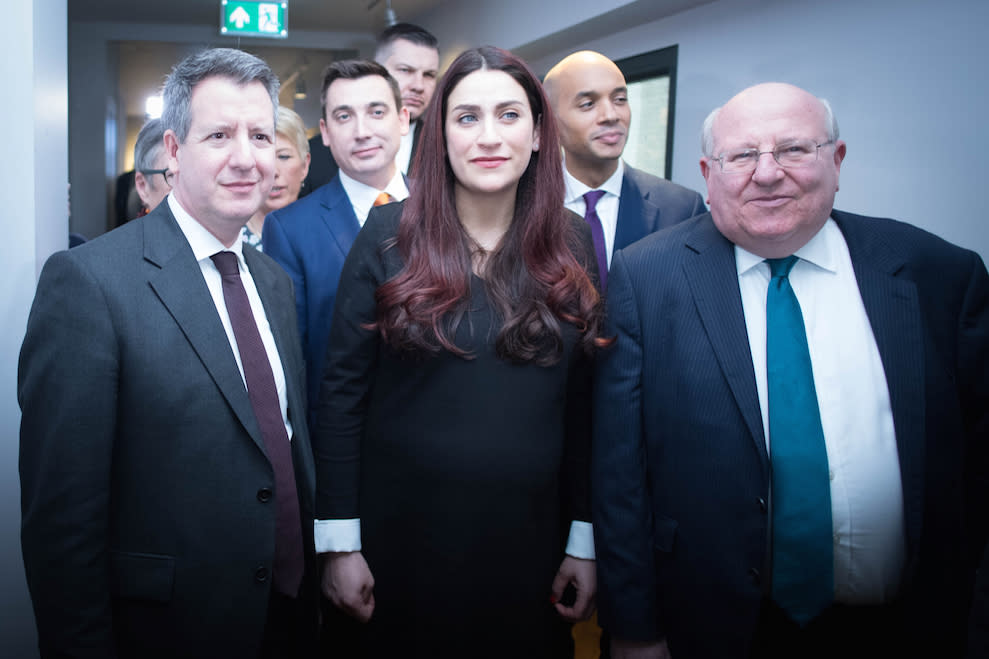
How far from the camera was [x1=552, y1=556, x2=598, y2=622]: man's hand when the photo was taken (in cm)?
166

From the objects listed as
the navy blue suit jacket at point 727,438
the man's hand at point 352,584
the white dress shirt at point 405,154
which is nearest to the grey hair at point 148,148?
the white dress shirt at point 405,154

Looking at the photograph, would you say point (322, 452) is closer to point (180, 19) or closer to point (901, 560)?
point (901, 560)

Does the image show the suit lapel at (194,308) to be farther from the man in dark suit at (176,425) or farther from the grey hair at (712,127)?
the grey hair at (712,127)

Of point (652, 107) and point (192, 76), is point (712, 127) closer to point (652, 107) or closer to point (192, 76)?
point (192, 76)

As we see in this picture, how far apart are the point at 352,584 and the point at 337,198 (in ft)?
4.39

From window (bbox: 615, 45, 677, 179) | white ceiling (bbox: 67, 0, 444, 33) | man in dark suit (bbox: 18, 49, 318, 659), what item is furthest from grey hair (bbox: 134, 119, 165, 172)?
white ceiling (bbox: 67, 0, 444, 33)

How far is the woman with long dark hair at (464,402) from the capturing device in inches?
62.2

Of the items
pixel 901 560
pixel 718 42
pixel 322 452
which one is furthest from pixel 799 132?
pixel 718 42

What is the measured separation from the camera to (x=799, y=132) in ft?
5.02

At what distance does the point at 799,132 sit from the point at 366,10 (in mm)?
6812

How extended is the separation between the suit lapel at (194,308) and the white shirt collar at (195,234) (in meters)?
0.04

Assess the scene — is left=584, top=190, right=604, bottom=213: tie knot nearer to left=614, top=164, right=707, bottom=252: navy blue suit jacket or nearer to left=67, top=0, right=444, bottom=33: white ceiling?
left=614, top=164, right=707, bottom=252: navy blue suit jacket

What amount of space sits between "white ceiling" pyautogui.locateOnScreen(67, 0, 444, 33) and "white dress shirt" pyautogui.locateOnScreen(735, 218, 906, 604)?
6.37 metres

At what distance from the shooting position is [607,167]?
2.51 metres
